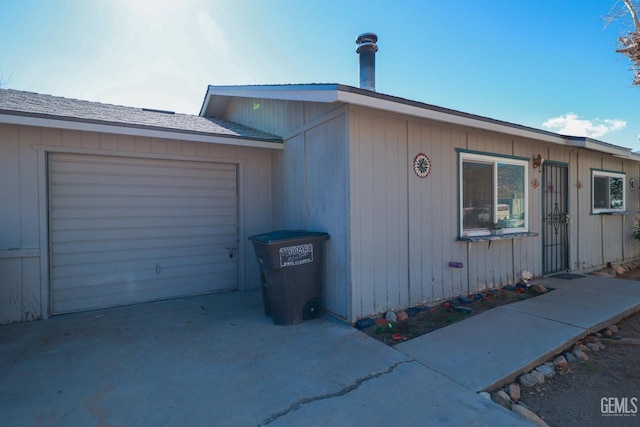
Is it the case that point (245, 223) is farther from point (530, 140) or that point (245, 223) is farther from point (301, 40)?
point (530, 140)

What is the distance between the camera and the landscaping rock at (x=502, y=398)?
241 centimetres

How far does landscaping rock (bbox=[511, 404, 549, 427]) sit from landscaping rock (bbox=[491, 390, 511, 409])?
0.05 meters

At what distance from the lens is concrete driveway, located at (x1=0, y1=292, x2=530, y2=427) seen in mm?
2180

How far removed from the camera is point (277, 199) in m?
5.75

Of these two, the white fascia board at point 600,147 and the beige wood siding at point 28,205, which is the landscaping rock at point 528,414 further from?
the white fascia board at point 600,147

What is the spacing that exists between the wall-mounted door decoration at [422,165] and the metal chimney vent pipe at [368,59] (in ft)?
8.56

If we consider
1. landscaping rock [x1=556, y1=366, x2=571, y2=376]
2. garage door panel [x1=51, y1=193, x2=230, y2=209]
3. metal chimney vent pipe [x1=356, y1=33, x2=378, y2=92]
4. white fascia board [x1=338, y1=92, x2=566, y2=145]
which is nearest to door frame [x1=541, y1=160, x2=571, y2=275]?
white fascia board [x1=338, y1=92, x2=566, y2=145]

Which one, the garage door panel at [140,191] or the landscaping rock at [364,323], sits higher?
the garage door panel at [140,191]

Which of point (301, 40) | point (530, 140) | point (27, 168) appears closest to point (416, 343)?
point (530, 140)

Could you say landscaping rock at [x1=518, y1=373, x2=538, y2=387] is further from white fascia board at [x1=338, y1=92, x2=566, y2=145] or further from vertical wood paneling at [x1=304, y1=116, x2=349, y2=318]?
white fascia board at [x1=338, y1=92, x2=566, y2=145]

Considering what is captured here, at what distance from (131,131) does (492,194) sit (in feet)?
18.5

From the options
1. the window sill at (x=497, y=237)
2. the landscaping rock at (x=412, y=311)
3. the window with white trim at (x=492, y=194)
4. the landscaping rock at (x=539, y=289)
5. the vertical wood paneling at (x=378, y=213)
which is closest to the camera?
the vertical wood paneling at (x=378, y=213)

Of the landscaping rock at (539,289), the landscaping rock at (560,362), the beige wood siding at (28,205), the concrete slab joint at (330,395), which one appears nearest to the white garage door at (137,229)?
the beige wood siding at (28,205)

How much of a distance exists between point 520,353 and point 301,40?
7.41 m
